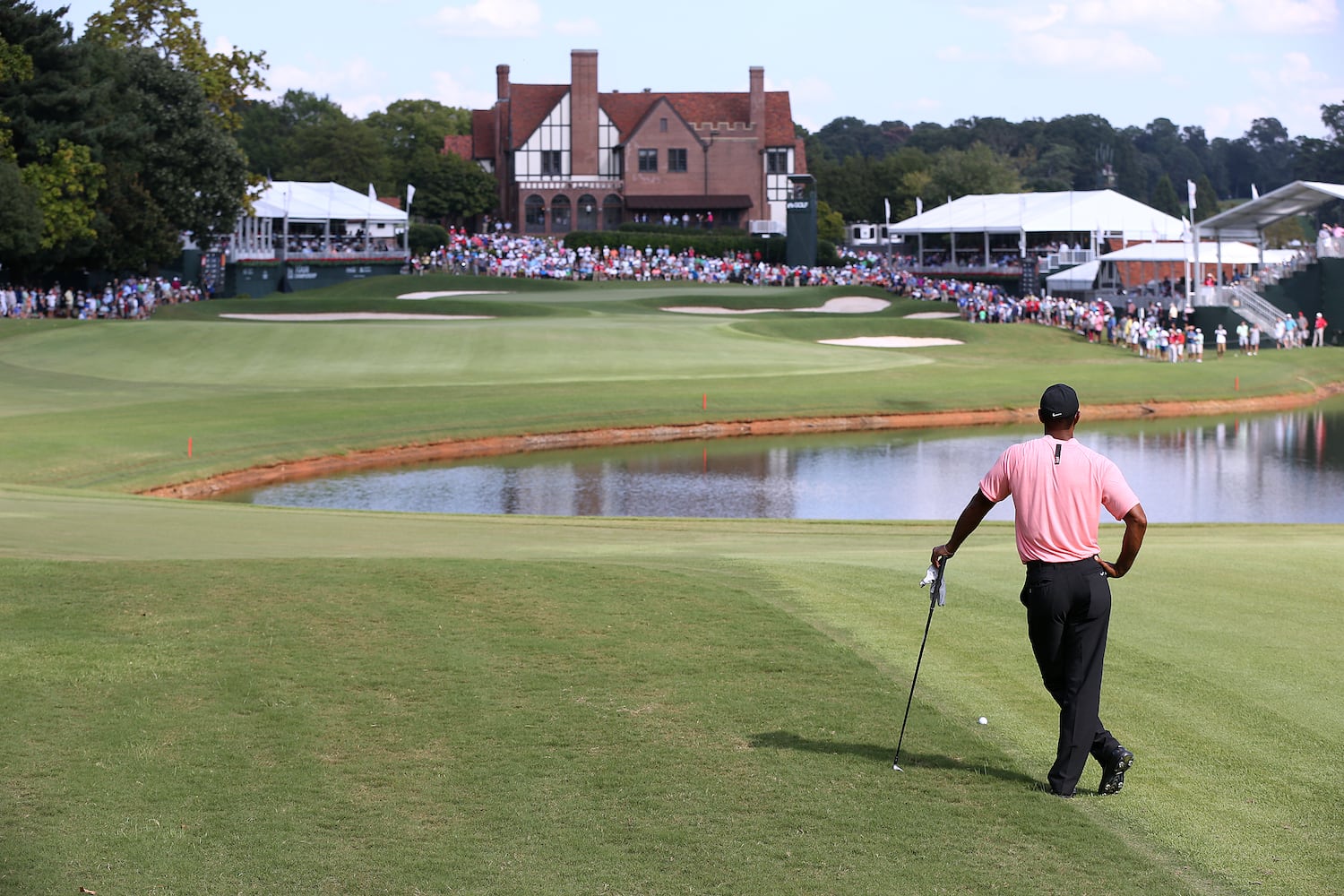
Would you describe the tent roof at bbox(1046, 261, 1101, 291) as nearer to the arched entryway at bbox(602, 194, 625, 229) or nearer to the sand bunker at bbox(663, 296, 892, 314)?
the sand bunker at bbox(663, 296, 892, 314)

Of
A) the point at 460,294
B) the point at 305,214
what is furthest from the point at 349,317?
the point at 305,214

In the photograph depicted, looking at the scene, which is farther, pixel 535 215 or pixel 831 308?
pixel 535 215

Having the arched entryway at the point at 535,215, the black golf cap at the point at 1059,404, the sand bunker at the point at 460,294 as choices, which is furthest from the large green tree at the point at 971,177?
the black golf cap at the point at 1059,404

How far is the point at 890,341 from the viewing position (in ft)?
199

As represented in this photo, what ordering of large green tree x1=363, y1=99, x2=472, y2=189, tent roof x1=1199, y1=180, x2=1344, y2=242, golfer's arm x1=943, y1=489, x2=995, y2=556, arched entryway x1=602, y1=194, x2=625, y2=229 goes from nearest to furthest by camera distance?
1. golfer's arm x1=943, y1=489, x2=995, y2=556
2. tent roof x1=1199, y1=180, x2=1344, y2=242
3. arched entryway x1=602, y1=194, x2=625, y2=229
4. large green tree x1=363, y1=99, x2=472, y2=189

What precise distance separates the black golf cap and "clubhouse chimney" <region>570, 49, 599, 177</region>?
101 m

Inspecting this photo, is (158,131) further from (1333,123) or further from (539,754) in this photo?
(1333,123)

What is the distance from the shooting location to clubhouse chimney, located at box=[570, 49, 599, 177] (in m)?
106

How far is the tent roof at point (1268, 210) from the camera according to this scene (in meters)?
60.4

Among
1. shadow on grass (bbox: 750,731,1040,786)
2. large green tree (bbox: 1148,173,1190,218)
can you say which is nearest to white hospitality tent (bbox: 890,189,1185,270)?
shadow on grass (bbox: 750,731,1040,786)

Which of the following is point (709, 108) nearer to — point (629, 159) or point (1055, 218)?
point (629, 159)

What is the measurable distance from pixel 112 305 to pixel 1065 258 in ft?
153

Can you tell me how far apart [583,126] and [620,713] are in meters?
100

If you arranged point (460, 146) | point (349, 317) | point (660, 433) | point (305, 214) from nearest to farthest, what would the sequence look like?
point (660, 433) < point (349, 317) < point (305, 214) < point (460, 146)
